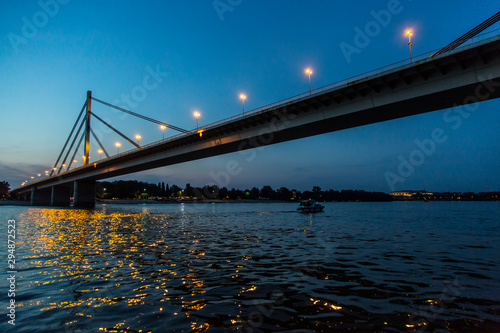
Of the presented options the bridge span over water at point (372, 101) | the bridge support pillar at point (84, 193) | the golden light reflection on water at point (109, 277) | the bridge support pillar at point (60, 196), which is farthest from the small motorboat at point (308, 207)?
the bridge support pillar at point (60, 196)

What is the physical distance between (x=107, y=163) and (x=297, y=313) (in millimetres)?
73880

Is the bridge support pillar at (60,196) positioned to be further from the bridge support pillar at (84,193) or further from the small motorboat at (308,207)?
the small motorboat at (308,207)

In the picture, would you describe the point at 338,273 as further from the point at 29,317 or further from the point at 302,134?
the point at 302,134

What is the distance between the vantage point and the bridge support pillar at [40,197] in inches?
4244

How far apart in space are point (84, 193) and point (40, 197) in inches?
1519

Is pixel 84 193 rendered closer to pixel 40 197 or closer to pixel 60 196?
pixel 60 196

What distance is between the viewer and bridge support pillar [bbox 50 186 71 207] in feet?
319

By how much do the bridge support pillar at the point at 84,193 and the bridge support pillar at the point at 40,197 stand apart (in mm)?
35326

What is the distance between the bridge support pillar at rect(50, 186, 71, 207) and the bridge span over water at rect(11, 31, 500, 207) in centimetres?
6913

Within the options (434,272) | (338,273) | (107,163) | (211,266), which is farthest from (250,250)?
(107,163)

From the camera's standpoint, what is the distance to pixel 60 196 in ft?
325

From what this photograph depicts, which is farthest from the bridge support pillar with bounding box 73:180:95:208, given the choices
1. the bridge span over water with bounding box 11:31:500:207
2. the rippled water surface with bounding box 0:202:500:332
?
the rippled water surface with bounding box 0:202:500:332

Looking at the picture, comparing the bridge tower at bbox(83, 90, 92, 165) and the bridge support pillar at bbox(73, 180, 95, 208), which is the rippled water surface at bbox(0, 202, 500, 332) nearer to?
the bridge tower at bbox(83, 90, 92, 165)

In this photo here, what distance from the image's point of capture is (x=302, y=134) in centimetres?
3731
